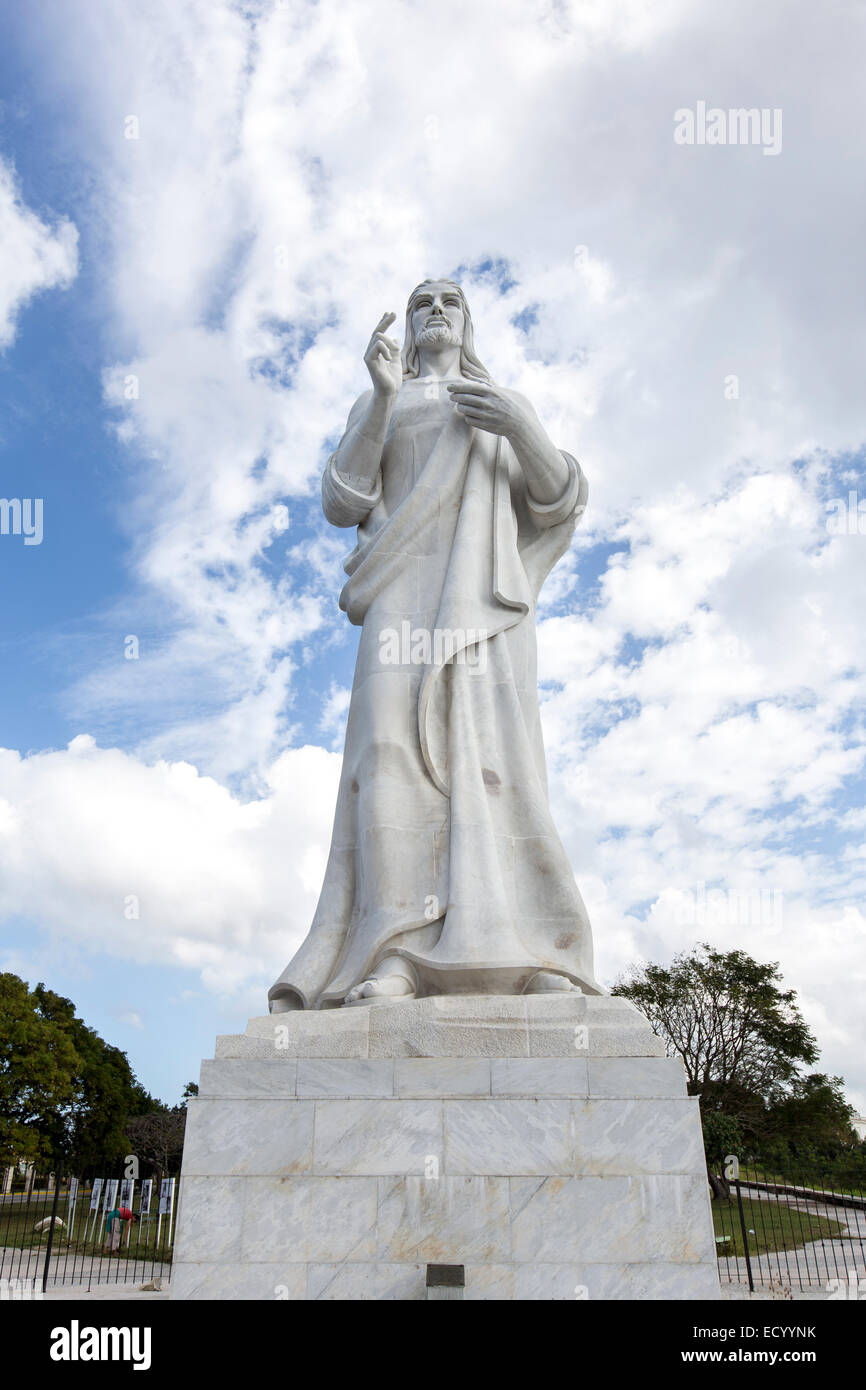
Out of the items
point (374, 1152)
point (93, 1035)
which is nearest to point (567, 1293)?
point (374, 1152)

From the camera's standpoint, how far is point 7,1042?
39.4 m

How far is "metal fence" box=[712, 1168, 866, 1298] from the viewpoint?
17.8m

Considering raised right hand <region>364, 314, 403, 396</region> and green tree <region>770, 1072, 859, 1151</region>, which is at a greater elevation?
raised right hand <region>364, 314, 403, 396</region>

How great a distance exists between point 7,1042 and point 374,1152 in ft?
129

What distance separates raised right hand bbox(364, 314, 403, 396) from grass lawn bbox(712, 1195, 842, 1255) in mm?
20970

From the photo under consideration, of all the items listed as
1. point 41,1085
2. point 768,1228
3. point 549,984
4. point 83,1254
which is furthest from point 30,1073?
point 549,984

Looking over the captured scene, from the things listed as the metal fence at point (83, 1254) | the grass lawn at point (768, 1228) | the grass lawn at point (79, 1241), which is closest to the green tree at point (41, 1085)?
the grass lawn at point (79, 1241)

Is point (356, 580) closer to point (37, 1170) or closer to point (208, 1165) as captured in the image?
Answer: point (208, 1165)

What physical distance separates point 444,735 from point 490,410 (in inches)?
110

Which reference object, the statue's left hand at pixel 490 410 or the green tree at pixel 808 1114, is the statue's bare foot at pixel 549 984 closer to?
the statue's left hand at pixel 490 410

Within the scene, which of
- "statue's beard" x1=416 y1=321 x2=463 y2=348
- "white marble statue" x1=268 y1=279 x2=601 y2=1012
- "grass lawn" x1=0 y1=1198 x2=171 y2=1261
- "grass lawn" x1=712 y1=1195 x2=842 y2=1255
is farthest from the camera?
"grass lawn" x1=0 y1=1198 x2=171 y2=1261

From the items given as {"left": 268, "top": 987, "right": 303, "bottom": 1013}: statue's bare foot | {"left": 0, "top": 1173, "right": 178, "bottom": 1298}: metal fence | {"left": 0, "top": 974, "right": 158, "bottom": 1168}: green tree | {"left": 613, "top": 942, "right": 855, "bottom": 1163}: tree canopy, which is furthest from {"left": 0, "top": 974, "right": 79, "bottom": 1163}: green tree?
{"left": 268, "top": 987, "right": 303, "bottom": 1013}: statue's bare foot

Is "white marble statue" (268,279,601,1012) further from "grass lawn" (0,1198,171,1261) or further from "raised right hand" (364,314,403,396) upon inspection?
"grass lawn" (0,1198,171,1261)

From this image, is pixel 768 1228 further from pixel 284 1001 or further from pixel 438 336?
pixel 438 336
